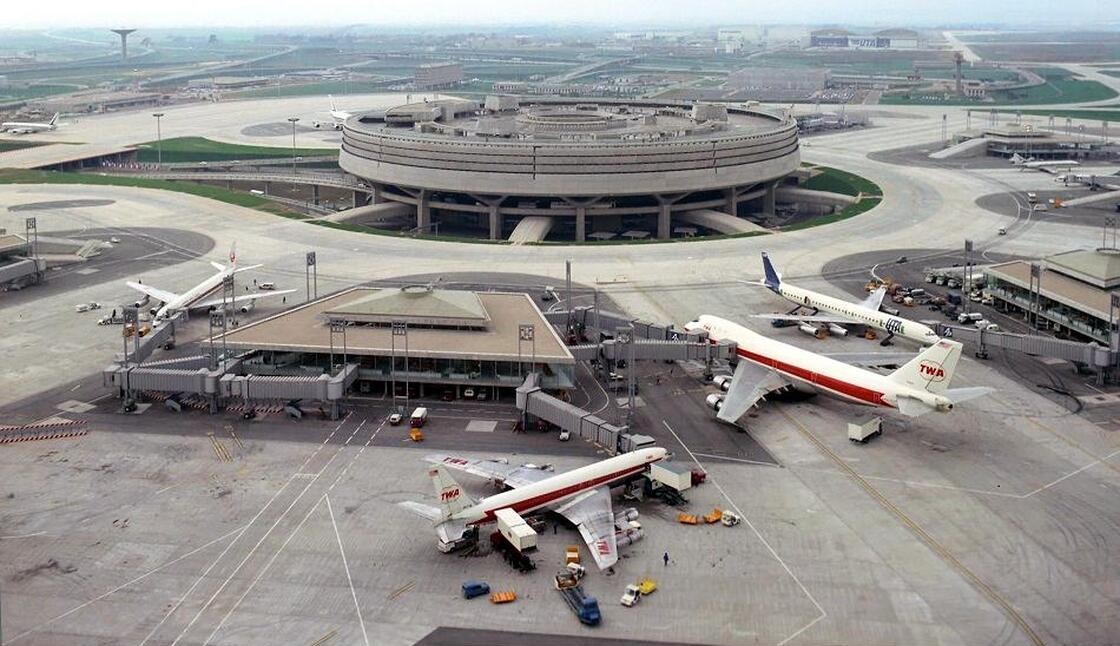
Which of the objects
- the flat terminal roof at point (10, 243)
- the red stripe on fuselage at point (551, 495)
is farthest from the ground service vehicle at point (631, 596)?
the flat terminal roof at point (10, 243)

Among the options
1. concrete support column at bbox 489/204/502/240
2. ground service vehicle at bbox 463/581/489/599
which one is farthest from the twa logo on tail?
concrete support column at bbox 489/204/502/240

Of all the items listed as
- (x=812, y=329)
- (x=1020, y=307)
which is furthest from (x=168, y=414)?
(x=1020, y=307)

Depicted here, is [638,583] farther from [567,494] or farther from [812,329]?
[812,329]

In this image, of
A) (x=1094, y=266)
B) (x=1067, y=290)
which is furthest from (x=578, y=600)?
(x=1094, y=266)

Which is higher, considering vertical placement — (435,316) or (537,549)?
(435,316)

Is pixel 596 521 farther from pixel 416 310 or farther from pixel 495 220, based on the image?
pixel 495 220
